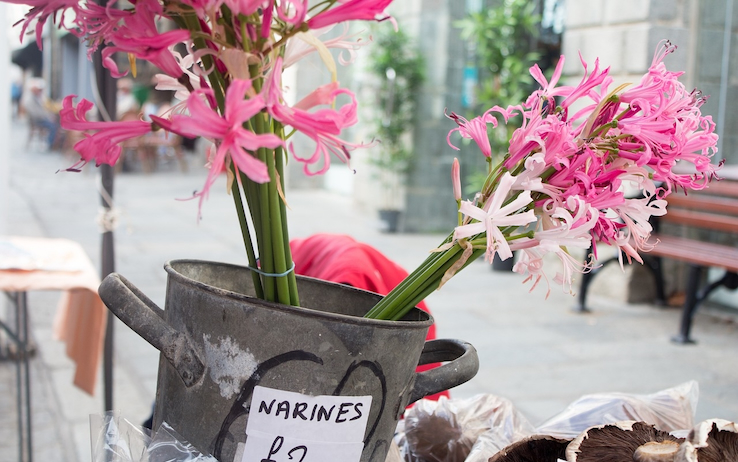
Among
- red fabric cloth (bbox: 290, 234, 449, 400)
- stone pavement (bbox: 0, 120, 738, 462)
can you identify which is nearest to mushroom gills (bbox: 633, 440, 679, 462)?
red fabric cloth (bbox: 290, 234, 449, 400)

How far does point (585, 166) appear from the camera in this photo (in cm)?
81

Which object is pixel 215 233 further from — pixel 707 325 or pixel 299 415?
pixel 299 415

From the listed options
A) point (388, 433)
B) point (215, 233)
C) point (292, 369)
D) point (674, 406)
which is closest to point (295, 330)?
point (292, 369)

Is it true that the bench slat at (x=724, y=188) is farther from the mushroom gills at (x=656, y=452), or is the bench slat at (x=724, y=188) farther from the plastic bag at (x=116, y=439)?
the plastic bag at (x=116, y=439)

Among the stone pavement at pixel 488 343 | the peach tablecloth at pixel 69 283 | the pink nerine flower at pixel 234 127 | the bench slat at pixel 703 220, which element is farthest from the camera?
the bench slat at pixel 703 220

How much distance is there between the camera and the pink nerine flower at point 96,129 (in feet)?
2.40

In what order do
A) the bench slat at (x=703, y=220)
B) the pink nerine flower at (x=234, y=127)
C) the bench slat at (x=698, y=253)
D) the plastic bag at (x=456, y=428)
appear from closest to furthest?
the pink nerine flower at (x=234, y=127) → the plastic bag at (x=456, y=428) → the bench slat at (x=698, y=253) → the bench slat at (x=703, y=220)

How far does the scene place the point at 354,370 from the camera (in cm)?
82

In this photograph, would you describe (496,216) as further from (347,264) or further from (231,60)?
(347,264)

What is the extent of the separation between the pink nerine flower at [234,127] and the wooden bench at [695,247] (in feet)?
11.8

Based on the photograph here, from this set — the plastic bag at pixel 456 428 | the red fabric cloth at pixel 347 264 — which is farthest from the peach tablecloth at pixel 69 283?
the plastic bag at pixel 456 428

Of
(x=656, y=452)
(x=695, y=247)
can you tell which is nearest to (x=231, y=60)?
(x=656, y=452)

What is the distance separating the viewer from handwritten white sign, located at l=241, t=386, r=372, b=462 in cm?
82

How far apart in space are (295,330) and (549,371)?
3404mm
